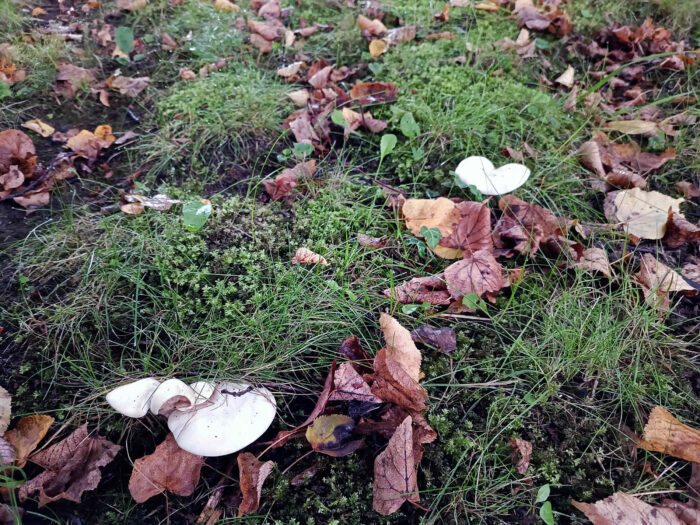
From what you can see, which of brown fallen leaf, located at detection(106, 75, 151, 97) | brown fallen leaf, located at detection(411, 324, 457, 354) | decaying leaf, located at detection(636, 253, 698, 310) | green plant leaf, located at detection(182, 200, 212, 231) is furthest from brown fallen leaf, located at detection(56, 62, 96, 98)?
decaying leaf, located at detection(636, 253, 698, 310)

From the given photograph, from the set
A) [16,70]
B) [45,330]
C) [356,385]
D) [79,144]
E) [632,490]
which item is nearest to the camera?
[632,490]

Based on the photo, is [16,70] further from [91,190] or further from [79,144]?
[91,190]

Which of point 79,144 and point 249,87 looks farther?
point 249,87

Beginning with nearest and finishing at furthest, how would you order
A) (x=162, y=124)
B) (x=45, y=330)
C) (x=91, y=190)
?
(x=45, y=330)
(x=91, y=190)
(x=162, y=124)

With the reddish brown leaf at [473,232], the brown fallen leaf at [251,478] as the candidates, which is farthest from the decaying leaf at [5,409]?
the reddish brown leaf at [473,232]

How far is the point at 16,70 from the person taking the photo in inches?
109

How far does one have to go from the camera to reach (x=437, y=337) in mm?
1584

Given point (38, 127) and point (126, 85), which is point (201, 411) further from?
point (126, 85)

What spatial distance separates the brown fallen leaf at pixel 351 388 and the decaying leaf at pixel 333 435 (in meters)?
0.06

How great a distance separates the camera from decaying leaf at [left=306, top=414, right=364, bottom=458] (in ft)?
4.29

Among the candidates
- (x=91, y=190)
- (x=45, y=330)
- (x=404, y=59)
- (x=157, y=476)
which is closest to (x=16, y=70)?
(x=91, y=190)

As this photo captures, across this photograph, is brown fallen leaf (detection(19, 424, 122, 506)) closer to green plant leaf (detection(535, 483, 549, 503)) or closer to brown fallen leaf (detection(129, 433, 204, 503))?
brown fallen leaf (detection(129, 433, 204, 503))

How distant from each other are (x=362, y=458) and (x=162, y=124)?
224 centimetres

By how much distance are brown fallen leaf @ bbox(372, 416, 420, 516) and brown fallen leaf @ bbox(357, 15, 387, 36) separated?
2.83 m
